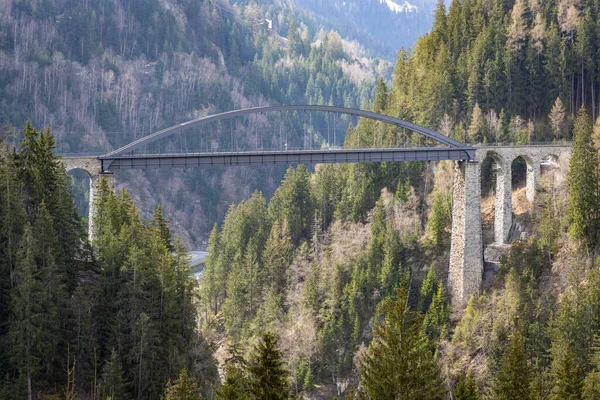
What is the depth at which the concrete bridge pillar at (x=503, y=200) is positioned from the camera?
68562mm

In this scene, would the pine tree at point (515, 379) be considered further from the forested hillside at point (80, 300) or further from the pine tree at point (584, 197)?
the pine tree at point (584, 197)

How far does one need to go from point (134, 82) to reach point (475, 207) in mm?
111970

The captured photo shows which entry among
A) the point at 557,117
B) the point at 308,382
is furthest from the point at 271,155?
the point at 557,117

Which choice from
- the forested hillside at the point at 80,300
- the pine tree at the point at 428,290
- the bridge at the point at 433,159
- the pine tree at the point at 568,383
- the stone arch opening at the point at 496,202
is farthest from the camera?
the pine tree at the point at 428,290

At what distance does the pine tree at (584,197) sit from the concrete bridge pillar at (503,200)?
6718 mm

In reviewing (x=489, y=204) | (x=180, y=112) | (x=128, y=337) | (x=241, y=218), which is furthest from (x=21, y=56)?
(x=128, y=337)

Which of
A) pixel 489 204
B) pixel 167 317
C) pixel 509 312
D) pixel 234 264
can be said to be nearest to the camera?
pixel 167 317

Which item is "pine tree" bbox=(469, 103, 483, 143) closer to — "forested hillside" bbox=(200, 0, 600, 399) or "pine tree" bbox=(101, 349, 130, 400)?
"forested hillside" bbox=(200, 0, 600, 399)

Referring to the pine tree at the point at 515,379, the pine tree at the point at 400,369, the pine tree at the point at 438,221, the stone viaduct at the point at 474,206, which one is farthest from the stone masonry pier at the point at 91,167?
the pine tree at the point at 400,369

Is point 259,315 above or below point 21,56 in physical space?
below

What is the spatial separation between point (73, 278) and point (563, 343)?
29.9 m

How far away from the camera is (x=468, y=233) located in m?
66.7

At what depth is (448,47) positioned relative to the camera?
88938mm

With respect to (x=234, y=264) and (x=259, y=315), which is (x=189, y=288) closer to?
(x=259, y=315)
